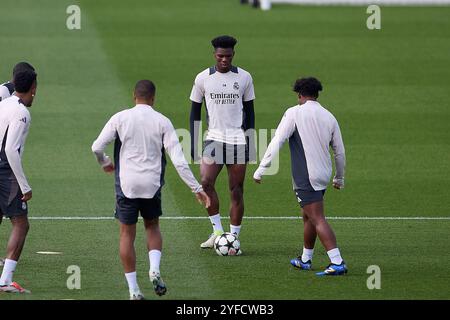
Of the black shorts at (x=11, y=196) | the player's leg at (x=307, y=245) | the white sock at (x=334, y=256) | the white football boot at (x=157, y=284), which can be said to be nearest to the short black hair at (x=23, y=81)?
the black shorts at (x=11, y=196)

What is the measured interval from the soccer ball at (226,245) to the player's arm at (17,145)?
9.14ft

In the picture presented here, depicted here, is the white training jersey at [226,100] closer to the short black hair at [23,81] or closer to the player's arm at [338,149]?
the player's arm at [338,149]

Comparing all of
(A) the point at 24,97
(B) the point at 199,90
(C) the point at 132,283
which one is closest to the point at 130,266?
(C) the point at 132,283

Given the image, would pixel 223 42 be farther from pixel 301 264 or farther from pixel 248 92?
pixel 301 264

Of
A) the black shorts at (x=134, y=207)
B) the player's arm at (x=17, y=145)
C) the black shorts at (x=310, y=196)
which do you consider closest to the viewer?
the black shorts at (x=134, y=207)

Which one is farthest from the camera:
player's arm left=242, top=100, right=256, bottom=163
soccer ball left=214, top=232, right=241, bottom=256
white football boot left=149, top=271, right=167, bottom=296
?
player's arm left=242, top=100, right=256, bottom=163

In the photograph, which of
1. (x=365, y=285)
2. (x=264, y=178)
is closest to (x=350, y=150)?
(x=264, y=178)

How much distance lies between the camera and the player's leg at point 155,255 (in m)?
10.9

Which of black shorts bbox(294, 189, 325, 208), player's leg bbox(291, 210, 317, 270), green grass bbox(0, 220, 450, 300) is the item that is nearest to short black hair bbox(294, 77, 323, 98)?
black shorts bbox(294, 189, 325, 208)

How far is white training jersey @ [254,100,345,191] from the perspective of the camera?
12320mm

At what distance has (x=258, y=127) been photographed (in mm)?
22234

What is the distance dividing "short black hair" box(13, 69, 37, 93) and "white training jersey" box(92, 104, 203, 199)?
1.07 meters

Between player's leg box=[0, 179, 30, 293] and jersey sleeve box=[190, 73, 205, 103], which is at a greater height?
jersey sleeve box=[190, 73, 205, 103]

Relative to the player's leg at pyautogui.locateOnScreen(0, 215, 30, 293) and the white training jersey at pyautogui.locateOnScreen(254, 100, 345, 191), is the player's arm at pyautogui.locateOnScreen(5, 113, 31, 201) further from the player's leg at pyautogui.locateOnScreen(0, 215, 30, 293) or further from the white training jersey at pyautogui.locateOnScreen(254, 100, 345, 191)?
the white training jersey at pyautogui.locateOnScreen(254, 100, 345, 191)
